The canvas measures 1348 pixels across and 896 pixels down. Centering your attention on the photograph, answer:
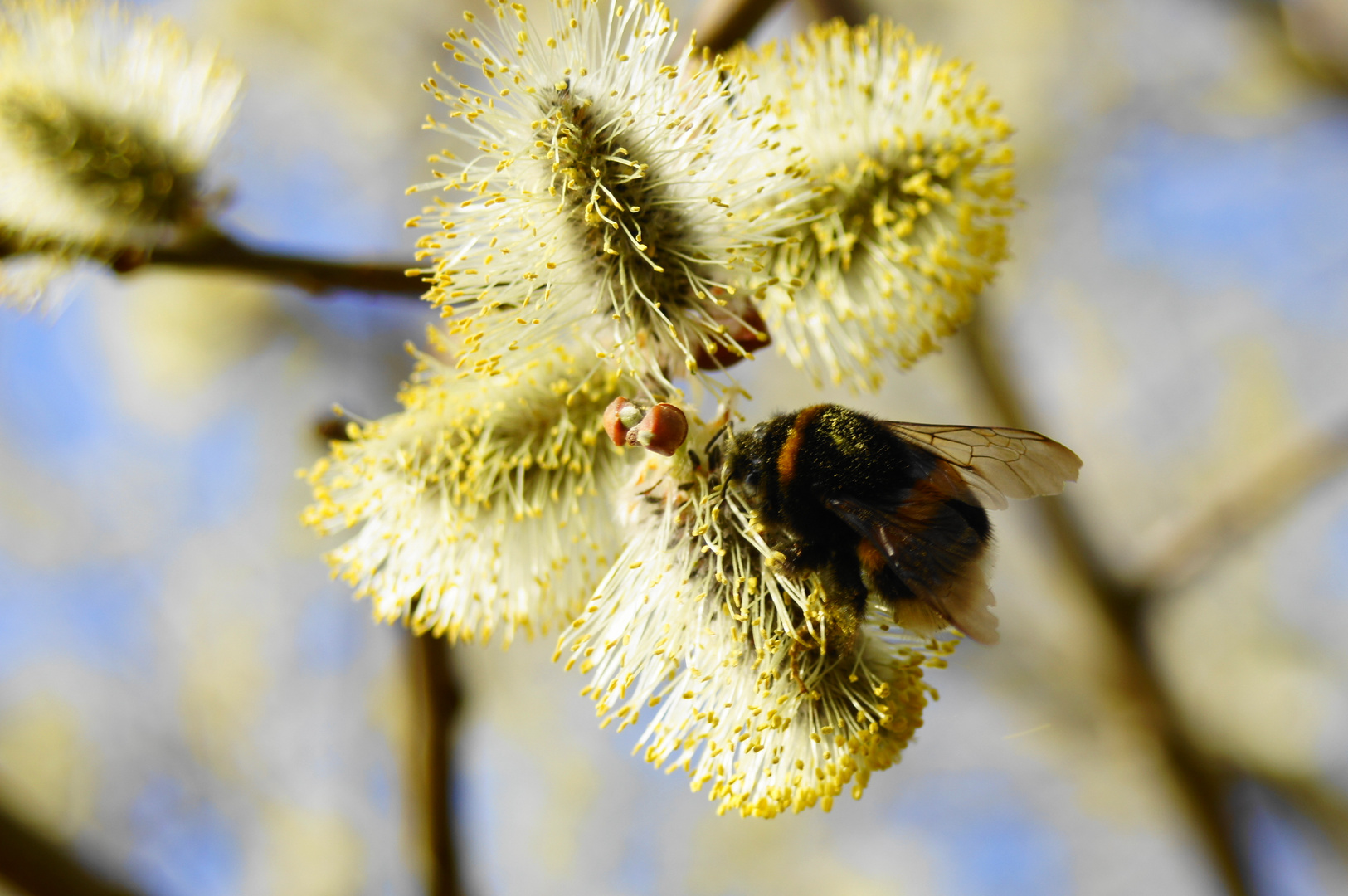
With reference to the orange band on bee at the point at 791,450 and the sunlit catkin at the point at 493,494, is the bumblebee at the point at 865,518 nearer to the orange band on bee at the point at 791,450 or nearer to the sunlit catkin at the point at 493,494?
the orange band on bee at the point at 791,450

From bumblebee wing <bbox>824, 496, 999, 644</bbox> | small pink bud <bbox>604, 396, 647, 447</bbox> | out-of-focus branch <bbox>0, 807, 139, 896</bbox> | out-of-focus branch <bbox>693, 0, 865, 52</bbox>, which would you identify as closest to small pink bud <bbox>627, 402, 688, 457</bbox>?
small pink bud <bbox>604, 396, 647, 447</bbox>

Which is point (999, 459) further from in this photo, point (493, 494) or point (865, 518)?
point (493, 494)

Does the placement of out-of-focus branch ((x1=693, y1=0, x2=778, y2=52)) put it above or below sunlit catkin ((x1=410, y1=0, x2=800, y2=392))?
above

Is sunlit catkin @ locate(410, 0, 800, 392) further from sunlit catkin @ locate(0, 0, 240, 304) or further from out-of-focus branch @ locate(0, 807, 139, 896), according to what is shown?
out-of-focus branch @ locate(0, 807, 139, 896)

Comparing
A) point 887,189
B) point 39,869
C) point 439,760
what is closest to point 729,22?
point 887,189

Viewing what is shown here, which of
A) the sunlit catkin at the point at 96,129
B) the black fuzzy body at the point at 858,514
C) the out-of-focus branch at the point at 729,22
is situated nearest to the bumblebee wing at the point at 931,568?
the black fuzzy body at the point at 858,514

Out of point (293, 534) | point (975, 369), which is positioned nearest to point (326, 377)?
point (293, 534)
